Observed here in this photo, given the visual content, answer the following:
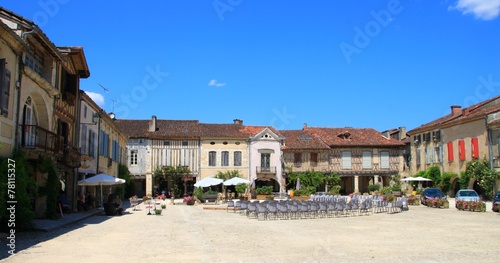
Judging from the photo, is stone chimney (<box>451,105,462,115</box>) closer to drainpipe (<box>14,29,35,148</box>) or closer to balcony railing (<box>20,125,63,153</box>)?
balcony railing (<box>20,125,63,153</box>)

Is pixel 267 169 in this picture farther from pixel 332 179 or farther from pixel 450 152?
pixel 450 152

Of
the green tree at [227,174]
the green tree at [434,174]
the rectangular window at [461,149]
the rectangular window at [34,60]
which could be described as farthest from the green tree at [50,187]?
the green tree at [434,174]

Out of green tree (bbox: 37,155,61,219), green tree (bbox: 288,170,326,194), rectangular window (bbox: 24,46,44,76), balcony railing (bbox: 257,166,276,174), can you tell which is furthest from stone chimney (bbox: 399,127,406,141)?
rectangular window (bbox: 24,46,44,76)

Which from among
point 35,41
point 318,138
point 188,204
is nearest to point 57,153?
point 35,41

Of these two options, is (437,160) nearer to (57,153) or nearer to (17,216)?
(57,153)

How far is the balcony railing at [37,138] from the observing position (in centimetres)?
1445

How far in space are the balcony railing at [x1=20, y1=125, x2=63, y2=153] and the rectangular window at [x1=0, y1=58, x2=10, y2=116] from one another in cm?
148

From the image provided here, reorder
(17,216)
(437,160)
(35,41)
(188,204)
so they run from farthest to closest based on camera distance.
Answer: (437,160), (188,204), (35,41), (17,216)

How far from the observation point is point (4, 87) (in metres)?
12.6

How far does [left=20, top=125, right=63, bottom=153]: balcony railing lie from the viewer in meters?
14.4

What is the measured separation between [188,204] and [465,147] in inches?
783

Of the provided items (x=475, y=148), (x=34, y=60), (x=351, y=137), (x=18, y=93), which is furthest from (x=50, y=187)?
(x=351, y=137)

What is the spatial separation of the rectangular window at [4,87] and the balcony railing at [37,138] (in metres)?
1.48

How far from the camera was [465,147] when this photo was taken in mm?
34438
